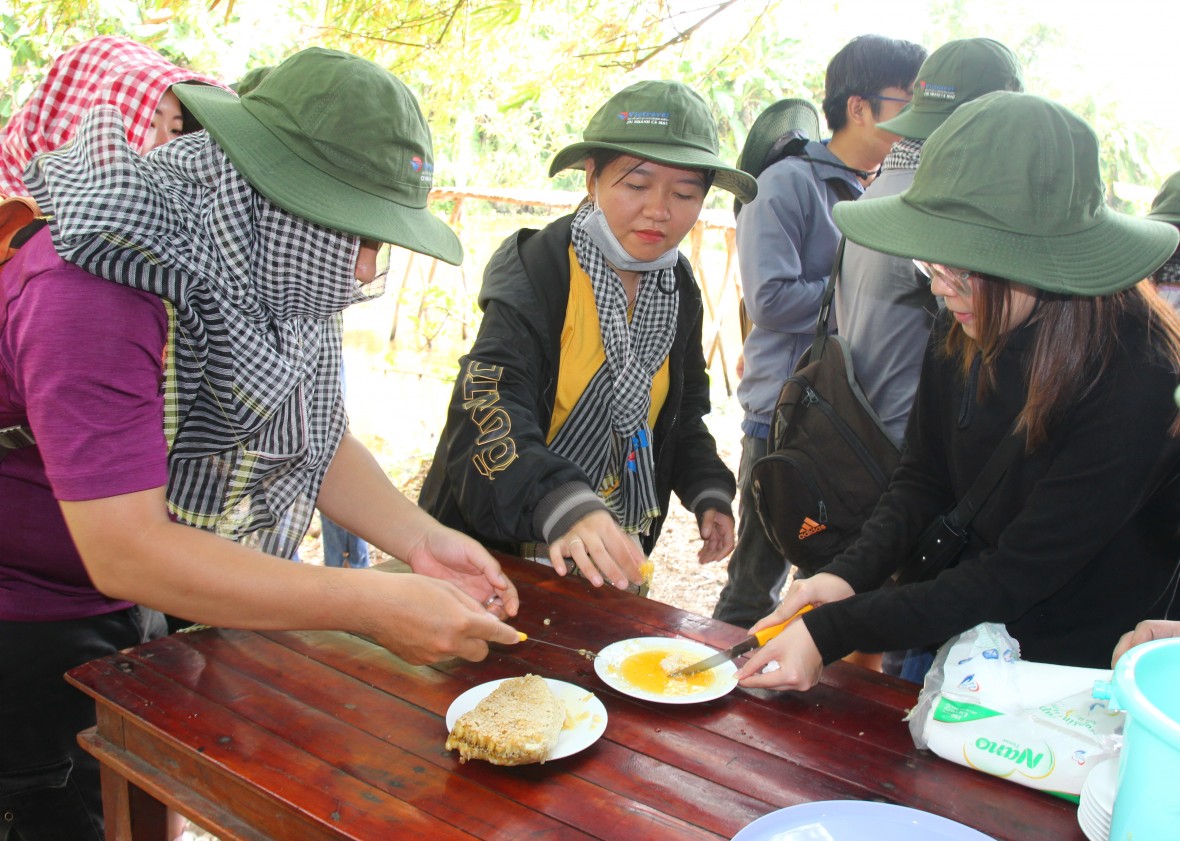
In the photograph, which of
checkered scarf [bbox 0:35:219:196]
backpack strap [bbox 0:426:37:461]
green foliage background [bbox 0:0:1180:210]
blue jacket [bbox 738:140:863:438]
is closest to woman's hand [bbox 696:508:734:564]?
blue jacket [bbox 738:140:863:438]

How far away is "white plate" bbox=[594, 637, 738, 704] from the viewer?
141cm

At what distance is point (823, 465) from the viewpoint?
7.55 ft

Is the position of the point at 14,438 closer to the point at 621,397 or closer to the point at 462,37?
the point at 621,397

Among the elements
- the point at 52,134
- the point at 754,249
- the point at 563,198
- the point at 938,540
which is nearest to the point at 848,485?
the point at 938,540

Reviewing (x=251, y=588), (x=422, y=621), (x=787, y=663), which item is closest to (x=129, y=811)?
(x=251, y=588)

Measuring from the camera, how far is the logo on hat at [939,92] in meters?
2.38

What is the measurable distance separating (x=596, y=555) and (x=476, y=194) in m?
5.65

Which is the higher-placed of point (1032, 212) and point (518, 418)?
point (1032, 212)

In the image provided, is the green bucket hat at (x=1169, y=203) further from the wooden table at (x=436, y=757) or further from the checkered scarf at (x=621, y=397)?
the wooden table at (x=436, y=757)

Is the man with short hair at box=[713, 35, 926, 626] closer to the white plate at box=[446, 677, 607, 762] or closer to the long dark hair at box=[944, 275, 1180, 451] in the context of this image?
the long dark hair at box=[944, 275, 1180, 451]

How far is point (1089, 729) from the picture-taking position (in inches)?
47.4

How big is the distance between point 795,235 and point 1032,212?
4.96ft

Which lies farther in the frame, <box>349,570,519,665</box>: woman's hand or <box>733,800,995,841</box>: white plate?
<box>349,570,519,665</box>: woman's hand

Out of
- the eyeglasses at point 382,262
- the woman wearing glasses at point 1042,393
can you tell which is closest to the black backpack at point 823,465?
the woman wearing glasses at point 1042,393
